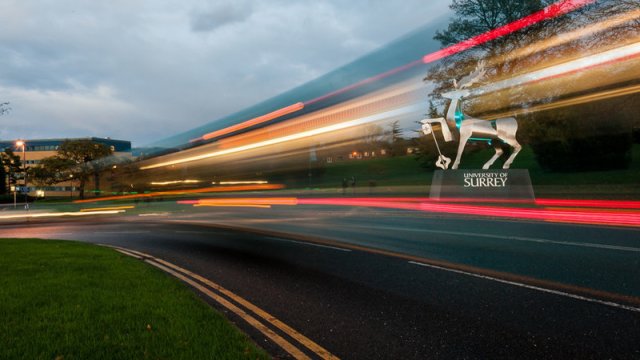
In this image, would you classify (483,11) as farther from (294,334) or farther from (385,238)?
(294,334)

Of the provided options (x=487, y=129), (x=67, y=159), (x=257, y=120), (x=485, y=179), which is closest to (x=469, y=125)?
(x=487, y=129)

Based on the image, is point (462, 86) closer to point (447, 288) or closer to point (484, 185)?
point (484, 185)

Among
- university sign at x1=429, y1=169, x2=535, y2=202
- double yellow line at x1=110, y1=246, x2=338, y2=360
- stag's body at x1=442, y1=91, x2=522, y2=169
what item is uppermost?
stag's body at x1=442, y1=91, x2=522, y2=169

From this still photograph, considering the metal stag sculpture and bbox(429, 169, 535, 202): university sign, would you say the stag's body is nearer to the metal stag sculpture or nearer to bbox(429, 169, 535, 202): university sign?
the metal stag sculpture

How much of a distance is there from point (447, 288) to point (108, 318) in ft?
15.9

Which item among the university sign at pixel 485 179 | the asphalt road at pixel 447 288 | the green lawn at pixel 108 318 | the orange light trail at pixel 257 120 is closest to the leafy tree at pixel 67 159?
the orange light trail at pixel 257 120

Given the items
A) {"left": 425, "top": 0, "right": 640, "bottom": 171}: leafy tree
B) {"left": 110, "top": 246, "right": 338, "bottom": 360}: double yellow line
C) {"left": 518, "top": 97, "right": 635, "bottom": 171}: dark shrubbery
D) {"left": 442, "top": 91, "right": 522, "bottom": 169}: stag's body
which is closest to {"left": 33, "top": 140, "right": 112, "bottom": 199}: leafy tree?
{"left": 425, "top": 0, "right": 640, "bottom": 171}: leafy tree

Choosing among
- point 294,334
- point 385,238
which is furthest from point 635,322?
point 385,238

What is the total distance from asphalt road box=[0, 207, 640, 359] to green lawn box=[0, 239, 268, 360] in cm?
61

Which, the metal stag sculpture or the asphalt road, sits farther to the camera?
the metal stag sculpture

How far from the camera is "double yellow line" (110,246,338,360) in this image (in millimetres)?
4355

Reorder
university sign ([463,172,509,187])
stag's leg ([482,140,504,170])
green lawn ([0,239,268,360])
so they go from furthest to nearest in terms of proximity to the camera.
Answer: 1. stag's leg ([482,140,504,170])
2. university sign ([463,172,509,187])
3. green lawn ([0,239,268,360])

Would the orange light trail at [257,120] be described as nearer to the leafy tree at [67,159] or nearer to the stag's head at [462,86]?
the stag's head at [462,86]

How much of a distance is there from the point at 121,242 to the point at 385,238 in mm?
9246
